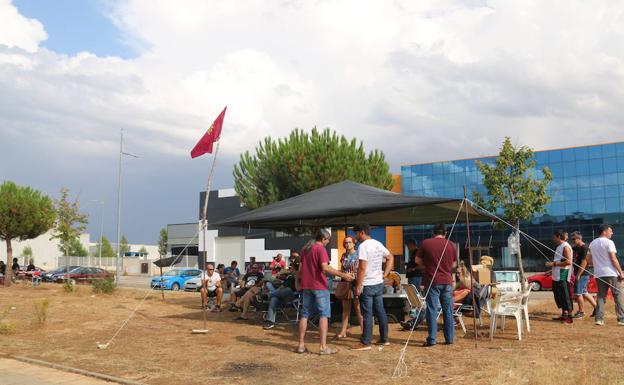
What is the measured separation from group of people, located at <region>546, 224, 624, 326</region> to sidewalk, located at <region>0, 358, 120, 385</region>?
24.4 feet

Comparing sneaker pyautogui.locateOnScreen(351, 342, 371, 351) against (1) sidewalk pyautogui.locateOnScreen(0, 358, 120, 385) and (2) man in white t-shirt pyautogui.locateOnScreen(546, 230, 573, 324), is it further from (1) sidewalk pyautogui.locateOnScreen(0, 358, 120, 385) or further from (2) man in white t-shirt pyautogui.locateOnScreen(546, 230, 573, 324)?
(2) man in white t-shirt pyautogui.locateOnScreen(546, 230, 573, 324)

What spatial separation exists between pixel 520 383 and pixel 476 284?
4370 millimetres

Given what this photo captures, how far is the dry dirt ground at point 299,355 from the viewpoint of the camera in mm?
6355

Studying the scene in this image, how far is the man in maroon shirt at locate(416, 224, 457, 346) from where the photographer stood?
8086 millimetres

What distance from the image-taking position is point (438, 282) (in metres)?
8.11

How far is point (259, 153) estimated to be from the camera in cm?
2798

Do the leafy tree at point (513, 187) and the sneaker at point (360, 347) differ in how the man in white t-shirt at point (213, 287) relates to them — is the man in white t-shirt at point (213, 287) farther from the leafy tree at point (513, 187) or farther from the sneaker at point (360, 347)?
the leafy tree at point (513, 187)

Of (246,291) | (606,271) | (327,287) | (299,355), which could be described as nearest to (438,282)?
(327,287)

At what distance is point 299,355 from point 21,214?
23987 millimetres

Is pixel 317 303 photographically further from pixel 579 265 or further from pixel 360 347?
pixel 579 265

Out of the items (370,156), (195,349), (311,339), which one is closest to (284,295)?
(311,339)

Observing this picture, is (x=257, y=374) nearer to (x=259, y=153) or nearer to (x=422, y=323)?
(x=422, y=323)

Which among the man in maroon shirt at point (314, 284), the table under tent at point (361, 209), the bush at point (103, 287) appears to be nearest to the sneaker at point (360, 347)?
the man in maroon shirt at point (314, 284)

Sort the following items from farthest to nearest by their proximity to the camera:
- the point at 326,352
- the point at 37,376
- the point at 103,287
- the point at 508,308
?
the point at 103,287
the point at 508,308
the point at 326,352
the point at 37,376
